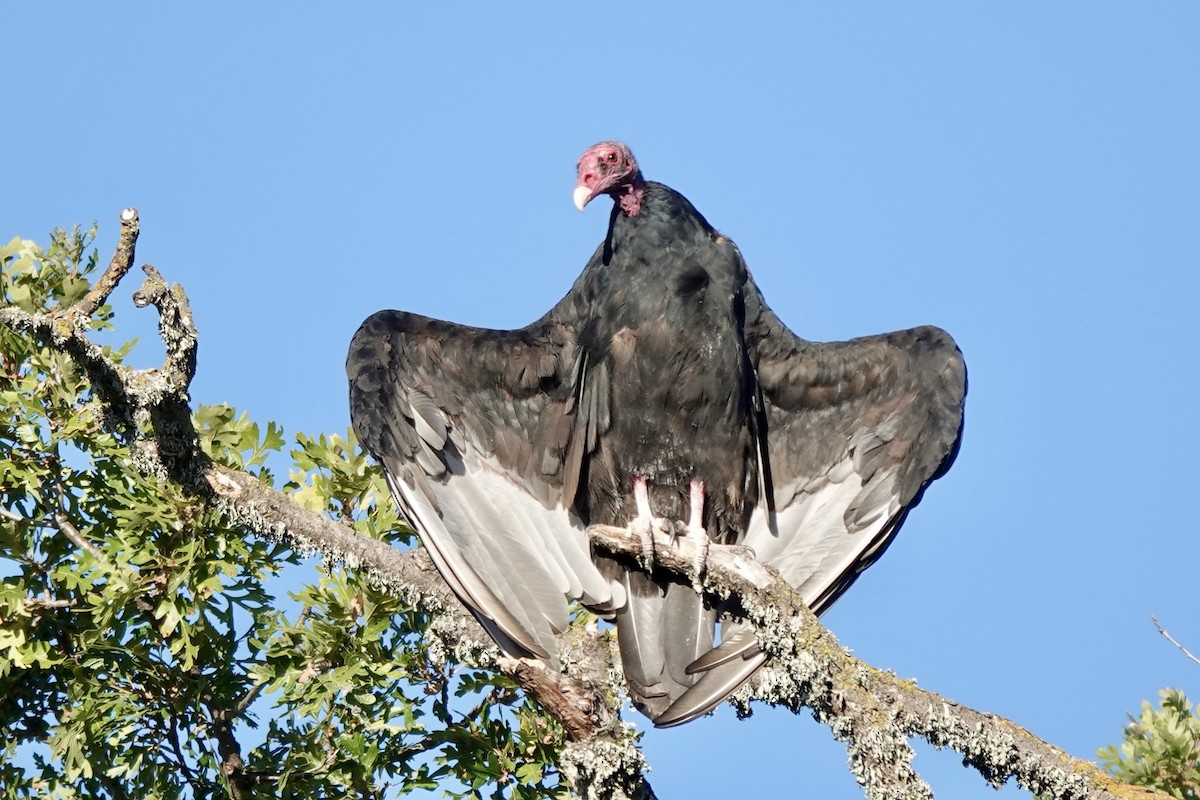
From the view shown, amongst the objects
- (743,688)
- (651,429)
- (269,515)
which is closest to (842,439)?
(651,429)

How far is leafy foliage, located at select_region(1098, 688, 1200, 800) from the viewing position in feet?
13.9

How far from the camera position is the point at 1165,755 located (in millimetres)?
4238

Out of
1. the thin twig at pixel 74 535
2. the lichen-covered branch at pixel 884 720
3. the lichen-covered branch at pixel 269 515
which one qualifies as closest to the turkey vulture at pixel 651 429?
the lichen-covered branch at pixel 269 515

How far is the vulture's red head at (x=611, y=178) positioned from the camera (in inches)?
202

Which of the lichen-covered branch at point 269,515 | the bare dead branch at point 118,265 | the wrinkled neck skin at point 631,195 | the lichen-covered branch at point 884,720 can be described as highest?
the wrinkled neck skin at point 631,195

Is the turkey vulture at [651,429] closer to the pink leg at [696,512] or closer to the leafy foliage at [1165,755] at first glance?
the pink leg at [696,512]

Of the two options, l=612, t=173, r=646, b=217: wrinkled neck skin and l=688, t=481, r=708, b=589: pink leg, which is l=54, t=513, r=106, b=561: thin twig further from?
l=612, t=173, r=646, b=217: wrinkled neck skin

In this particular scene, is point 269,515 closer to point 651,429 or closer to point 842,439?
point 651,429

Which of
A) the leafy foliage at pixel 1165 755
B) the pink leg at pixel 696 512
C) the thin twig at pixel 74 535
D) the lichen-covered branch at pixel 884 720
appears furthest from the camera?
the thin twig at pixel 74 535

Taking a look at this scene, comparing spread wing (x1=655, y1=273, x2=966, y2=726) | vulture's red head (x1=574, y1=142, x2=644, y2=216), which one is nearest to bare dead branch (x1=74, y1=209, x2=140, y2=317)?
vulture's red head (x1=574, y1=142, x2=644, y2=216)

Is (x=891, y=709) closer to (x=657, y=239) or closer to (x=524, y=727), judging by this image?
(x=524, y=727)

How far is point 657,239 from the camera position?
16.2ft

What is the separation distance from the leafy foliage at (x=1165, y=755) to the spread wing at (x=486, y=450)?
1683 millimetres

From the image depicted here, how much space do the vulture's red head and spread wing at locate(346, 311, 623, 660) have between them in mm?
517
